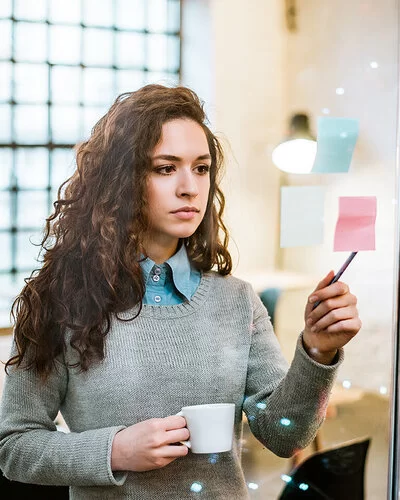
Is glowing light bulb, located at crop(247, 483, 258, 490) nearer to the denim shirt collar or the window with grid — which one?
the denim shirt collar

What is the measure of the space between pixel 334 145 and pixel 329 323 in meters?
0.34

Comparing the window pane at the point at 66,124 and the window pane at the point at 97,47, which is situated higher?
the window pane at the point at 97,47

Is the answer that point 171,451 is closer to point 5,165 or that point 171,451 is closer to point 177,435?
point 177,435

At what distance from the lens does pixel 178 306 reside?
912 millimetres

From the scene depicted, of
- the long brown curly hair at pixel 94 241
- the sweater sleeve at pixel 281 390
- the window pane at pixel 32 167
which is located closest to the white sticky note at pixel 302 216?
the sweater sleeve at pixel 281 390

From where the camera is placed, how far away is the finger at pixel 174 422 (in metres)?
0.83

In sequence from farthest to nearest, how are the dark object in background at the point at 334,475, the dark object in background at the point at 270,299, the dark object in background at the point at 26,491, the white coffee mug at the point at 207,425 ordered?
the dark object in background at the point at 334,475 → the dark object in background at the point at 270,299 → the dark object in background at the point at 26,491 → the white coffee mug at the point at 207,425

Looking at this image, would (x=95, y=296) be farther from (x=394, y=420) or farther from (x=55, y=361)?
(x=394, y=420)

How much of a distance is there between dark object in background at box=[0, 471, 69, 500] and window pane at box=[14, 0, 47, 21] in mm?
546

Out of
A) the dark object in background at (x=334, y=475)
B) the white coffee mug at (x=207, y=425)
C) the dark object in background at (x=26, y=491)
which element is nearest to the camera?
the white coffee mug at (x=207, y=425)

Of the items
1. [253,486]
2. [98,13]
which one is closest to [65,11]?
[98,13]

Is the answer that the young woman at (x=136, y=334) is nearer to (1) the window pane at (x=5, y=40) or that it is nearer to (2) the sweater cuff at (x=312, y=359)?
(2) the sweater cuff at (x=312, y=359)

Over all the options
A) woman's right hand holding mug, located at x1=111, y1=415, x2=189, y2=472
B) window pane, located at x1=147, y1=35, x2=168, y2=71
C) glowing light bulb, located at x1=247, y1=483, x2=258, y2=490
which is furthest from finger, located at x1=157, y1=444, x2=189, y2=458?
window pane, located at x1=147, y1=35, x2=168, y2=71

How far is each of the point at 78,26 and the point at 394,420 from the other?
772mm
